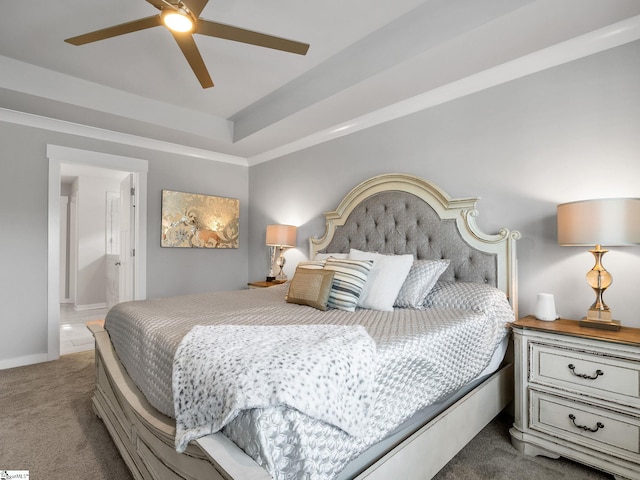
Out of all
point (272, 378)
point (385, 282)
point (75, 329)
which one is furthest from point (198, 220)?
point (272, 378)

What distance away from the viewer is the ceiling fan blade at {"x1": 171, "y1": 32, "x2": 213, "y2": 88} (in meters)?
1.86

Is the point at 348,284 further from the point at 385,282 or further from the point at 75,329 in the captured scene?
the point at 75,329

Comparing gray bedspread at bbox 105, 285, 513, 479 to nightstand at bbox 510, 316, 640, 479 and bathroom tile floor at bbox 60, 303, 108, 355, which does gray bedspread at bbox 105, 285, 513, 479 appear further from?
bathroom tile floor at bbox 60, 303, 108, 355

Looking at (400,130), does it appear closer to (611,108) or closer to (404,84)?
(404,84)

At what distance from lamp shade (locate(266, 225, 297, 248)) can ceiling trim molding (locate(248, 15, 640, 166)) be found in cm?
111

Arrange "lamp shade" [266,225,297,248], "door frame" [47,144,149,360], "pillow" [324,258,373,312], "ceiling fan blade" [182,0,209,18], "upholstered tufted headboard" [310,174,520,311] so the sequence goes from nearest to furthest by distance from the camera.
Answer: "ceiling fan blade" [182,0,209,18] < "pillow" [324,258,373,312] < "upholstered tufted headboard" [310,174,520,311] < "door frame" [47,144,149,360] < "lamp shade" [266,225,297,248]

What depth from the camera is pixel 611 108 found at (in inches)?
77.4

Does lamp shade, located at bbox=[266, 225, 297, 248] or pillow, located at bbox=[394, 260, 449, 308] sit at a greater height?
lamp shade, located at bbox=[266, 225, 297, 248]

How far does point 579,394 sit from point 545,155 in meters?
1.42

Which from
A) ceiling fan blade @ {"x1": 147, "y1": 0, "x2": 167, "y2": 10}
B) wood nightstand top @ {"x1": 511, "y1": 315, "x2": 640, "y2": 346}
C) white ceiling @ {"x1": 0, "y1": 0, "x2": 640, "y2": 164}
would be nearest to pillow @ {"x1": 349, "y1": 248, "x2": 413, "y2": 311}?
wood nightstand top @ {"x1": 511, "y1": 315, "x2": 640, "y2": 346}

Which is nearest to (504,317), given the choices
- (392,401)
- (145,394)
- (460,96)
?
(392,401)

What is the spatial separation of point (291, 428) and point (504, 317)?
1675 mm

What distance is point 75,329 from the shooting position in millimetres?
4602

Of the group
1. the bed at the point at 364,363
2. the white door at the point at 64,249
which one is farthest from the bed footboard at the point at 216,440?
the white door at the point at 64,249
